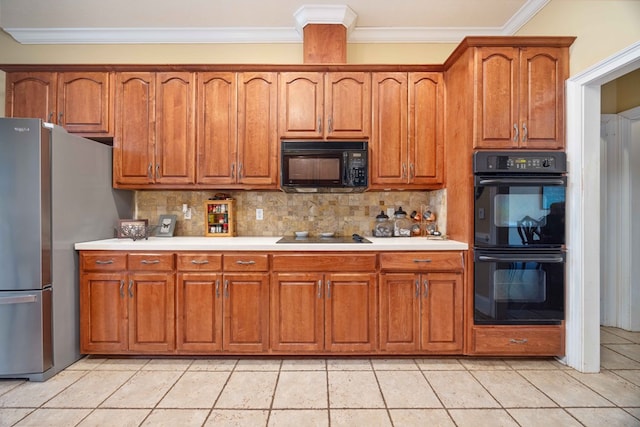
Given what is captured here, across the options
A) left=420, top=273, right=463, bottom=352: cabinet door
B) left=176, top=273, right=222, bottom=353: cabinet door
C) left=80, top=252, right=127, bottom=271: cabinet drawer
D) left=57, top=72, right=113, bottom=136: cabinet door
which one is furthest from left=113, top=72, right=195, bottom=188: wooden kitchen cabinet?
left=420, top=273, right=463, bottom=352: cabinet door

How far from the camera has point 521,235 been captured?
238 cm

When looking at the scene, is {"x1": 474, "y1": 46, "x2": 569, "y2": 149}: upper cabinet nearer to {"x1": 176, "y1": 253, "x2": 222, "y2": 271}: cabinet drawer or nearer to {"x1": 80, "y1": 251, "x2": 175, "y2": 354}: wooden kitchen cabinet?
{"x1": 176, "y1": 253, "x2": 222, "y2": 271}: cabinet drawer

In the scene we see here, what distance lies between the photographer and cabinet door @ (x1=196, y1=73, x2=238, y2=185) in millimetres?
2826

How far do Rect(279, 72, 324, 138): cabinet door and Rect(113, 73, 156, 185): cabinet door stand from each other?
1187mm

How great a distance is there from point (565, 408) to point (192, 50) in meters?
4.24

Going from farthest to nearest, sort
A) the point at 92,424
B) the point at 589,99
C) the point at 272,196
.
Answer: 1. the point at 272,196
2. the point at 589,99
3. the point at 92,424

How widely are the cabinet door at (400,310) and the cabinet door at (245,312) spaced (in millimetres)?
938

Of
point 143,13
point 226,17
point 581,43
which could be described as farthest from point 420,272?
point 143,13

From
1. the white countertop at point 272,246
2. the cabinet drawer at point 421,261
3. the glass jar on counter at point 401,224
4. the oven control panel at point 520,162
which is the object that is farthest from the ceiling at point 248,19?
the cabinet drawer at point 421,261

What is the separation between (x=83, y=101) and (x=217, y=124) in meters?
1.23

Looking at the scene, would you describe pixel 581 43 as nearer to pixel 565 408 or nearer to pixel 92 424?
pixel 565 408

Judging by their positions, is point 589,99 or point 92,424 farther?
point 589,99

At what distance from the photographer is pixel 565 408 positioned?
6.27ft

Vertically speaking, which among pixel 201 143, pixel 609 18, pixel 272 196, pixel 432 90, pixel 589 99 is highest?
pixel 609 18
